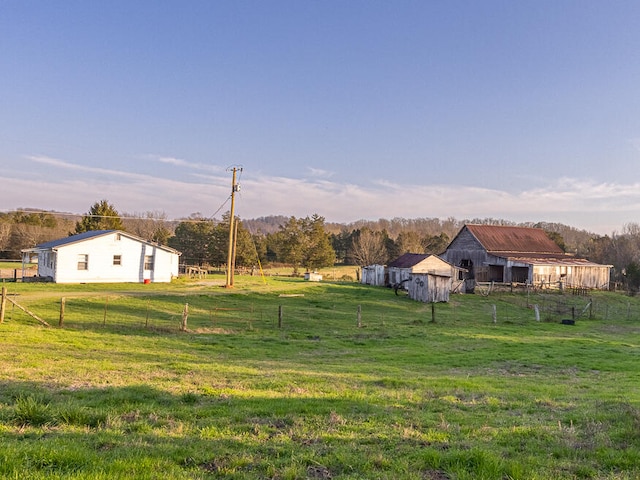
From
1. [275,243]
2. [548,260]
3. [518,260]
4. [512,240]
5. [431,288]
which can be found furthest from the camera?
[275,243]

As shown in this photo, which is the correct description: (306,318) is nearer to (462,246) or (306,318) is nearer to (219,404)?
(219,404)

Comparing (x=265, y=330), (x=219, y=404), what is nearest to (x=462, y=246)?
(x=265, y=330)

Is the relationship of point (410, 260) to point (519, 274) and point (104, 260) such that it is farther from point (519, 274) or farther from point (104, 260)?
point (104, 260)

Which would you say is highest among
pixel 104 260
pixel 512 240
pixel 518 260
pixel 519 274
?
pixel 512 240

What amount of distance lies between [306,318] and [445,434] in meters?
21.3

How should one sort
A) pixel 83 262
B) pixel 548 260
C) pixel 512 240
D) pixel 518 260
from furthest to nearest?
1. pixel 512 240
2. pixel 548 260
3. pixel 518 260
4. pixel 83 262

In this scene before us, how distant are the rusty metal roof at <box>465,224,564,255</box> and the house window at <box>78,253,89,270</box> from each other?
46.2 meters

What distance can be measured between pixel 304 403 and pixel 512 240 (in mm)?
62759

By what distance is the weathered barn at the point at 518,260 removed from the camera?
2176 inches

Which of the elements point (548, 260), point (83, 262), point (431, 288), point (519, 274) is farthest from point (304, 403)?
point (548, 260)

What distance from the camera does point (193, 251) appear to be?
81938 mm

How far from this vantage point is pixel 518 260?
182 feet

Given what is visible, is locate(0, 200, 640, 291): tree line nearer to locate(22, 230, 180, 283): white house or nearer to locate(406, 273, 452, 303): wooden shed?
locate(22, 230, 180, 283): white house

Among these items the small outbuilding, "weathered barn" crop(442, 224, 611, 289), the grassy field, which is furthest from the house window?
"weathered barn" crop(442, 224, 611, 289)
